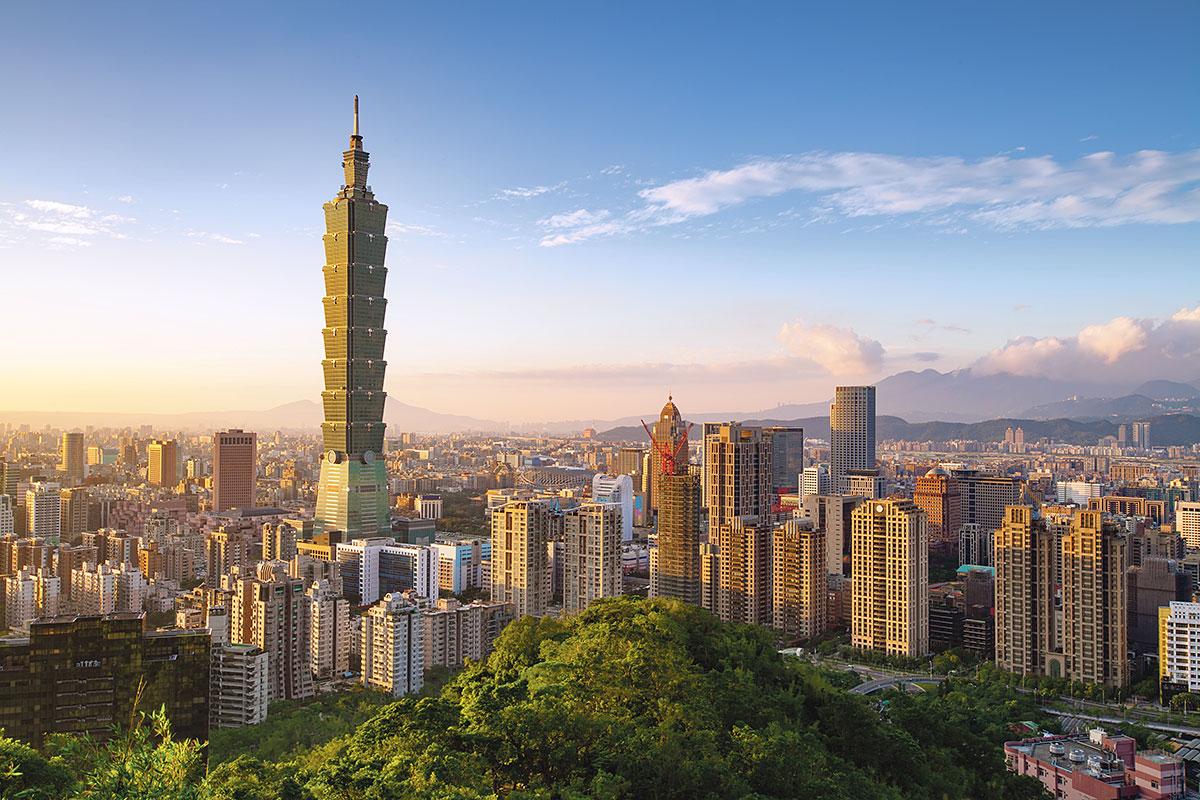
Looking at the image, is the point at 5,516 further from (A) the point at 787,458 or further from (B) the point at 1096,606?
(A) the point at 787,458

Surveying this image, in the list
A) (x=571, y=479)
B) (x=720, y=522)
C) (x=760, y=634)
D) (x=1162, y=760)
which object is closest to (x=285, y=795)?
(x=760, y=634)

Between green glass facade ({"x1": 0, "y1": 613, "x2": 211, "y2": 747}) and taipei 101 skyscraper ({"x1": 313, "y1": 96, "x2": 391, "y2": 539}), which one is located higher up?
taipei 101 skyscraper ({"x1": 313, "y1": 96, "x2": 391, "y2": 539})

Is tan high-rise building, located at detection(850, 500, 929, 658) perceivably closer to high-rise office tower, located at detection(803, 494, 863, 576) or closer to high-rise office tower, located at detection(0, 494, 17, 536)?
high-rise office tower, located at detection(803, 494, 863, 576)

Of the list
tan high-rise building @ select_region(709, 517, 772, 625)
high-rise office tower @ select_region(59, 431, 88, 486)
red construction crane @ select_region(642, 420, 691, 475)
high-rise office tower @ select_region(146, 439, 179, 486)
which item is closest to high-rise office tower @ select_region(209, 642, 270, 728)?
tan high-rise building @ select_region(709, 517, 772, 625)

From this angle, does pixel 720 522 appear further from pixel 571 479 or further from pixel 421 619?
pixel 571 479

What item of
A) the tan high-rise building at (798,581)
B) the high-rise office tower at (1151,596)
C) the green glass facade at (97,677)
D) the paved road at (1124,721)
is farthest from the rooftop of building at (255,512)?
the high-rise office tower at (1151,596)

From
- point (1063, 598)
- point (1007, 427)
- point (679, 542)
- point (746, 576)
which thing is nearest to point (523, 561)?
point (679, 542)
